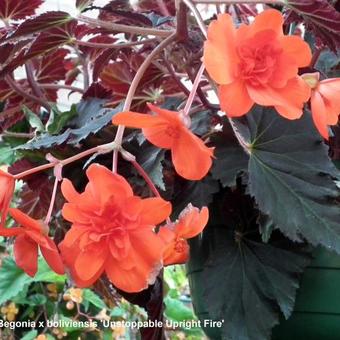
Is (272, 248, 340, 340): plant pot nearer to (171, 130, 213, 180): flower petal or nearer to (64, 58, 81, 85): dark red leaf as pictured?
(171, 130, 213, 180): flower petal

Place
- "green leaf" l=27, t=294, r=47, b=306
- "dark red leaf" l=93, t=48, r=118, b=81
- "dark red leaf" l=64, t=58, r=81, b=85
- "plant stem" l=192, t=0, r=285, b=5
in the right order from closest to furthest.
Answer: "plant stem" l=192, t=0, r=285, b=5, "dark red leaf" l=93, t=48, r=118, b=81, "dark red leaf" l=64, t=58, r=81, b=85, "green leaf" l=27, t=294, r=47, b=306

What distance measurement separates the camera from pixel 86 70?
3.01 feet

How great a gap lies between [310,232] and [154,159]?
0.51ft

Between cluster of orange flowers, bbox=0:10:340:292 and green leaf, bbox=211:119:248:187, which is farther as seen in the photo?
green leaf, bbox=211:119:248:187

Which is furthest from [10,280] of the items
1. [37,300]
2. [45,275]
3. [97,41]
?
[97,41]

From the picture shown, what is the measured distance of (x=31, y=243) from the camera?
0.44 meters

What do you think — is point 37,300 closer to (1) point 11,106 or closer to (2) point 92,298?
(2) point 92,298

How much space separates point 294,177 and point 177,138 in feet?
0.45

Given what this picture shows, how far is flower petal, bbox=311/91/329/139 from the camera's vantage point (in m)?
0.43

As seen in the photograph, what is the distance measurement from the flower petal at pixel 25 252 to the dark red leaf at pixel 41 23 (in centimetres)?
22

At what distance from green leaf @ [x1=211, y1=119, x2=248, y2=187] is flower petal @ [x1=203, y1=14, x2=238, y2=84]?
15cm

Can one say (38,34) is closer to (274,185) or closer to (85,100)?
(85,100)

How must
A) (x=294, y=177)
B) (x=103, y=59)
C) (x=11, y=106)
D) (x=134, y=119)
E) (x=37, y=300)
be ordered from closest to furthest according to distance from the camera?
1. (x=134, y=119)
2. (x=294, y=177)
3. (x=103, y=59)
4. (x=11, y=106)
5. (x=37, y=300)

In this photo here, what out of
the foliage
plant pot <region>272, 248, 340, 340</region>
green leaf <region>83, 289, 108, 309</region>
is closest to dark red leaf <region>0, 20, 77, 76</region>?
the foliage
